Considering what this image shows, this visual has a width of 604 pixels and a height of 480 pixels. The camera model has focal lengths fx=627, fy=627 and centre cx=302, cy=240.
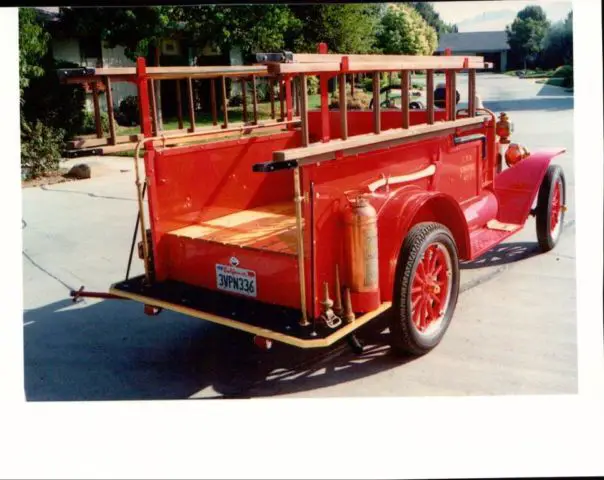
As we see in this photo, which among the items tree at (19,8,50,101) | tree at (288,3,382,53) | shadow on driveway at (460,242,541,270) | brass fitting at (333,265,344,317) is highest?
tree at (288,3,382,53)

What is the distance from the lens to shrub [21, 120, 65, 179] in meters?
11.4

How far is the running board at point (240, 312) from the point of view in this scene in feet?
10.6

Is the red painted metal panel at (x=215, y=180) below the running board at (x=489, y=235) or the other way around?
the other way around

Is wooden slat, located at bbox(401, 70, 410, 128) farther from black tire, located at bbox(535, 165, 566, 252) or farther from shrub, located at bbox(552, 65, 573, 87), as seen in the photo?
shrub, located at bbox(552, 65, 573, 87)

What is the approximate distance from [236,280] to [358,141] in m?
1.10

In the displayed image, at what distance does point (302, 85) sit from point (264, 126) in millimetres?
1961

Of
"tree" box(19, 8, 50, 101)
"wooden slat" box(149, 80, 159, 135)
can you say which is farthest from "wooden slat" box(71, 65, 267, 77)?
"tree" box(19, 8, 50, 101)

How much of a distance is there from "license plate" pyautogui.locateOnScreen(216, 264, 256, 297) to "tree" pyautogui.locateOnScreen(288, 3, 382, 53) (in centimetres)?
1894

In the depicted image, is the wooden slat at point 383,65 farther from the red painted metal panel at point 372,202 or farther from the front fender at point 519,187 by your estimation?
the front fender at point 519,187

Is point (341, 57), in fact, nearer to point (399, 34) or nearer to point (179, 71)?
point (179, 71)

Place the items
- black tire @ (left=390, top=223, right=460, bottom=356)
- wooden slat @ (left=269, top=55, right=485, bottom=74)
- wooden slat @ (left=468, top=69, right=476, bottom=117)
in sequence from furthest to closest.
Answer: wooden slat @ (left=468, top=69, right=476, bottom=117), black tire @ (left=390, top=223, right=460, bottom=356), wooden slat @ (left=269, top=55, right=485, bottom=74)

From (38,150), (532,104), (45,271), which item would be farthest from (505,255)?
(532,104)

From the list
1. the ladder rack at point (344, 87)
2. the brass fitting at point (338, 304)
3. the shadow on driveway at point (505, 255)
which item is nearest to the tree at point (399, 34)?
the shadow on driveway at point (505, 255)

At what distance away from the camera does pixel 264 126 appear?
507cm
